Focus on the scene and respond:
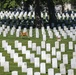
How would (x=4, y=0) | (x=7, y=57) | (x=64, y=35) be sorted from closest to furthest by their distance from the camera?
(x=7, y=57), (x=64, y=35), (x=4, y=0)

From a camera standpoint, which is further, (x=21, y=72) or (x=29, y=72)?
(x=21, y=72)

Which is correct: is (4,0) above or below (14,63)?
above

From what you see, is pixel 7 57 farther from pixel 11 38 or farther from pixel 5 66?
pixel 11 38

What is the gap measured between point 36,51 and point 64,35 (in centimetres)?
636

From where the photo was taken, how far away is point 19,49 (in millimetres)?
18875

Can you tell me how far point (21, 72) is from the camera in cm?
1437

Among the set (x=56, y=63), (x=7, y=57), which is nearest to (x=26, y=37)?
(x=7, y=57)

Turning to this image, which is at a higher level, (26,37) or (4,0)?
(4,0)

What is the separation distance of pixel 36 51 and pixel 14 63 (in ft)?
7.90

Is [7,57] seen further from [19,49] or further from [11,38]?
[11,38]

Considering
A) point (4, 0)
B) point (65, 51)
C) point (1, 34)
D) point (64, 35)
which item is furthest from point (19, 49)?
point (4, 0)

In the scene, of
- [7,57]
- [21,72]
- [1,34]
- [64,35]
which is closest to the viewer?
[21,72]

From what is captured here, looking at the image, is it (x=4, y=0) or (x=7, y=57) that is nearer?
(x=7, y=57)

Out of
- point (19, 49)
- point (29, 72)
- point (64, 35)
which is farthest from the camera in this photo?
point (64, 35)
